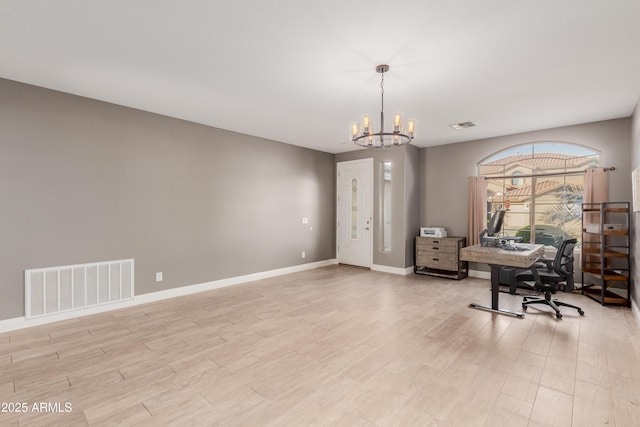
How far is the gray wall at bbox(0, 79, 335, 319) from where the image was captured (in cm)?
333

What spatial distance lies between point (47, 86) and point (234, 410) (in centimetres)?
399

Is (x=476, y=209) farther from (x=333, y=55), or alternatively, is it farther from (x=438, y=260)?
(x=333, y=55)

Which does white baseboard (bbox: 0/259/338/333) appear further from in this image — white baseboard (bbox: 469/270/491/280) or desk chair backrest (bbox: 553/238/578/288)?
desk chair backrest (bbox: 553/238/578/288)

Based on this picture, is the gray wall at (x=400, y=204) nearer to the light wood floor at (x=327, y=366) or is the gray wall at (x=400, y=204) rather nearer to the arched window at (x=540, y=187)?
the arched window at (x=540, y=187)

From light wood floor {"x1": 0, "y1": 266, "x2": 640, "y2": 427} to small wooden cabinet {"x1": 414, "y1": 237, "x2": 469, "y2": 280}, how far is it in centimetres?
167

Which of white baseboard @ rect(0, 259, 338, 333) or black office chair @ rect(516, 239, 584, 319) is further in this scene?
black office chair @ rect(516, 239, 584, 319)

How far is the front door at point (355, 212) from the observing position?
265 inches

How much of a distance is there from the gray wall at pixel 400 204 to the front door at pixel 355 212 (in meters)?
0.15

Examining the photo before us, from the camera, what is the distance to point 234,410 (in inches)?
78.0

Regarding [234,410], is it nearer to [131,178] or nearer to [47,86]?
[131,178]

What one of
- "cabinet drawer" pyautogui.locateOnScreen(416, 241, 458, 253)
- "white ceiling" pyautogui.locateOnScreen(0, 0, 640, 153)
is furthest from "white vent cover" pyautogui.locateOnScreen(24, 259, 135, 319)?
"cabinet drawer" pyautogui.locateOnScreen(416, 241, 458, 253)

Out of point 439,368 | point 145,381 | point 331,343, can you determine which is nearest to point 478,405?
point 439,368

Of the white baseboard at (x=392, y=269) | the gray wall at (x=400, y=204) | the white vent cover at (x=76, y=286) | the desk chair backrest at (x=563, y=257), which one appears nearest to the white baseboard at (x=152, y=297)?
the white vent cover at (x=76, y=286)

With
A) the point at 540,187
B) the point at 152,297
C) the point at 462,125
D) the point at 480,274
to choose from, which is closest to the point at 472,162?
the point at 540,187
